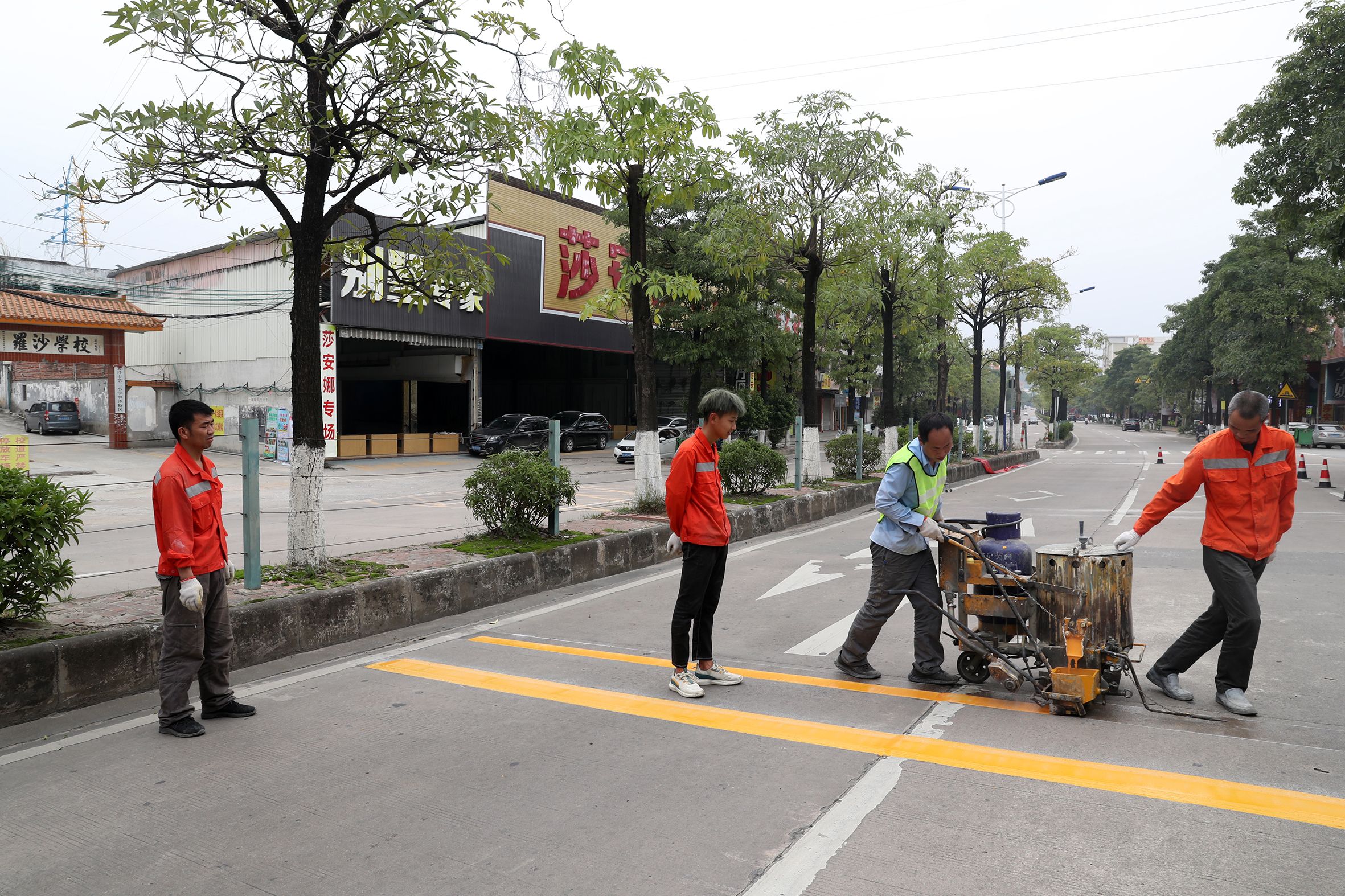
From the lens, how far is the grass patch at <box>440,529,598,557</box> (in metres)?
8.05

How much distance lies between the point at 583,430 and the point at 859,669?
2794 cm

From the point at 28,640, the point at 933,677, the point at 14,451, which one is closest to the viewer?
the point at 28,640

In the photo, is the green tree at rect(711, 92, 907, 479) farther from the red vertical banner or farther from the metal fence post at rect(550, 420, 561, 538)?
the red vertical banner

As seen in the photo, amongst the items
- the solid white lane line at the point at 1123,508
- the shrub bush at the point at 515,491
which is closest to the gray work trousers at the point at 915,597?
the shrub bush at the point at 515,491

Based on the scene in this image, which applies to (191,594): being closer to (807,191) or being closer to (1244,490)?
(1244,490)

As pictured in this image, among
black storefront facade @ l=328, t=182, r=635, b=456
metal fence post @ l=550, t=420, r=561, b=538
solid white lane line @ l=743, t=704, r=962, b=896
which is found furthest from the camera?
black storefront facade @ l=328, t=182, r=635, b=456

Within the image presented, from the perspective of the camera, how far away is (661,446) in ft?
90.5

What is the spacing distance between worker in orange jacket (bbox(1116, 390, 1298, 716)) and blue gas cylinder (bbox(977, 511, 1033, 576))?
19.1 inches

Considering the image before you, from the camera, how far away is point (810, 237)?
1510 cm

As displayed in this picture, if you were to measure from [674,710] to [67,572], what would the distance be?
3.69 meters

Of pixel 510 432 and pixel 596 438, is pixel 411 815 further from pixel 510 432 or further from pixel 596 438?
pixel 596 438

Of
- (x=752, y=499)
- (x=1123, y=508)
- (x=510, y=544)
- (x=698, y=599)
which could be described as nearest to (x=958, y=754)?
(x=698, y=599)

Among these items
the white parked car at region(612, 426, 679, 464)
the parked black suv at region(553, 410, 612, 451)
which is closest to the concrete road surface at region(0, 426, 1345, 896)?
the white parked car at region(612, 426, 679, 464)

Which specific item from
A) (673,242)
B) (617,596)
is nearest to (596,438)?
(673,242)
